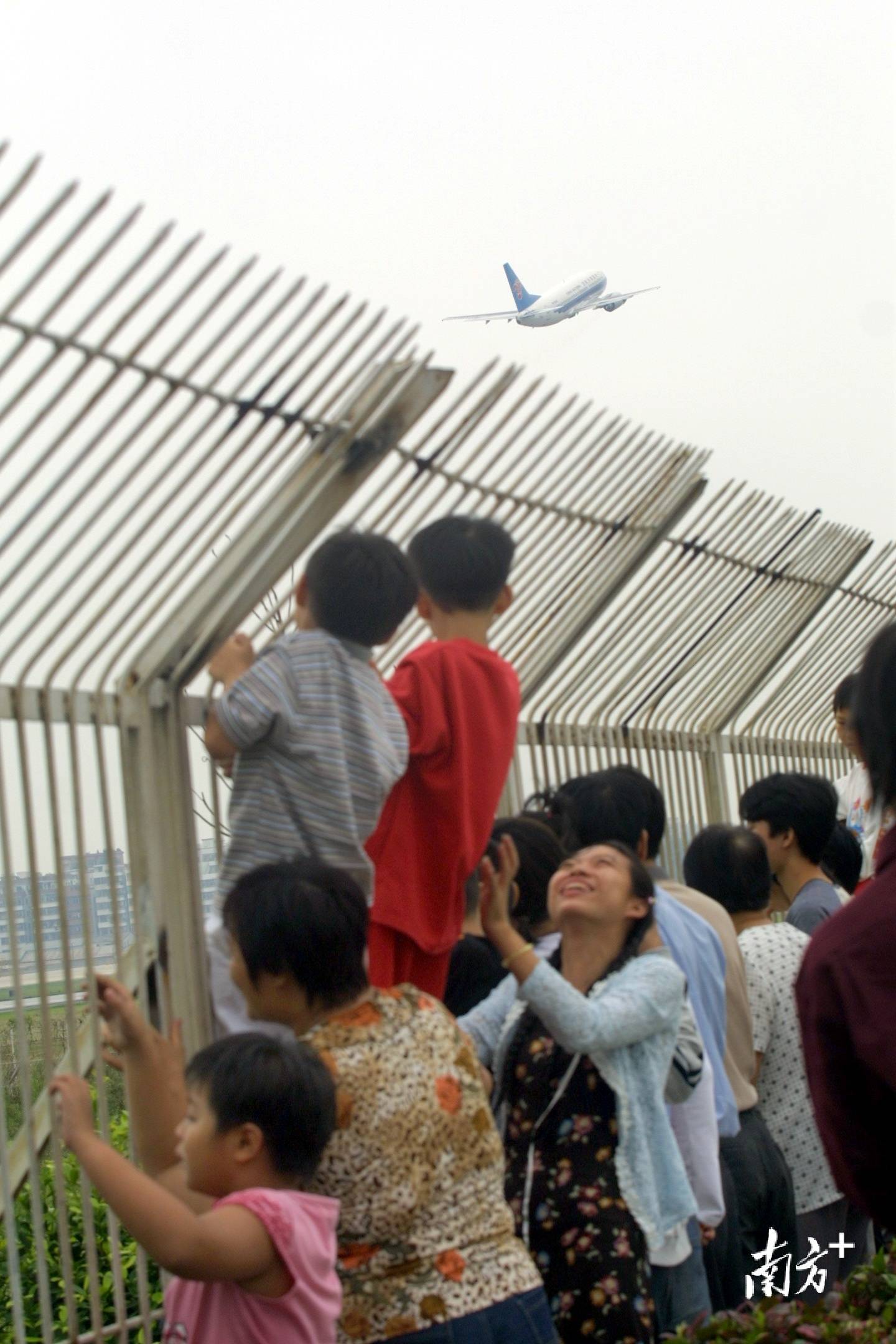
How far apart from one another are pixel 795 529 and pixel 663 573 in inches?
39.0

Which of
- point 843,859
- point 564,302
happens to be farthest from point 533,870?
point 564,302

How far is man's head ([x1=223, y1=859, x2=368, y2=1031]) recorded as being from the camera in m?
3.21

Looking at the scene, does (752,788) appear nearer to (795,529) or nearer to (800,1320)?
(795,529)

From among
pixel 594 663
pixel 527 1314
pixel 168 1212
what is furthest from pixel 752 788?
pixel 168 1212

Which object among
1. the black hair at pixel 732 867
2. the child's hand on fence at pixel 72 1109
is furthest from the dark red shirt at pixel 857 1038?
the black hair at pixel 732 867

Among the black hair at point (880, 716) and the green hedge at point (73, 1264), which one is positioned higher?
the black hair at point (880, 716)

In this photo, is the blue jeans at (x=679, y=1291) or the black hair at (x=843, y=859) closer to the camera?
the blue jeans at (x=679, y=1291)

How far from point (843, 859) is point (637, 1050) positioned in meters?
3.02

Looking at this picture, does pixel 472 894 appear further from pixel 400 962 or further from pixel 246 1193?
pixel 246 1193

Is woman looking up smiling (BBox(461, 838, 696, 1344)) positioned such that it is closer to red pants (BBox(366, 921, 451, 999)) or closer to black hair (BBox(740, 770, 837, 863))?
red pants (BBox(366, 921, 451, 999))

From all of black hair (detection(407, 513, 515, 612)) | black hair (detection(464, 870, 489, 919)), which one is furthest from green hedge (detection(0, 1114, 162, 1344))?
black hair (detection(407, 513, 515, 612))

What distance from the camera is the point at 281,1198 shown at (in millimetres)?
2928

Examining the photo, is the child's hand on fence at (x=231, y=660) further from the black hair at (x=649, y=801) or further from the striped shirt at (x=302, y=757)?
the black hair at (x=649, y=801)

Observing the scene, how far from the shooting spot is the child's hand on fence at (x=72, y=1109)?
2.94 metres
